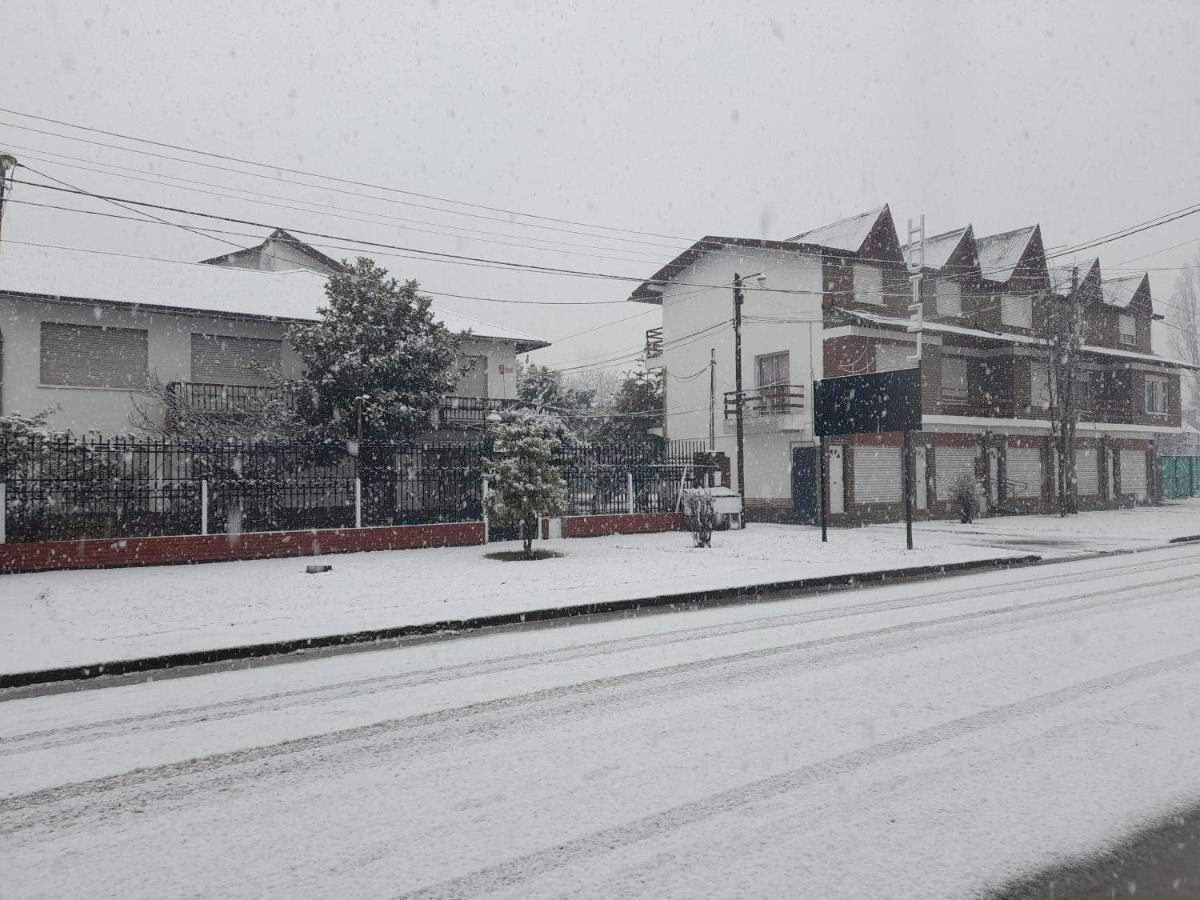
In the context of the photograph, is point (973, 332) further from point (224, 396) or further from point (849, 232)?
point (224, 396)

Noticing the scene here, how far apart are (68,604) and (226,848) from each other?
9.07 m

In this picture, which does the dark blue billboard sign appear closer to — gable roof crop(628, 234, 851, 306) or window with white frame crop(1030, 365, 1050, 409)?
gable roof crop(628, 234, 851, 306)

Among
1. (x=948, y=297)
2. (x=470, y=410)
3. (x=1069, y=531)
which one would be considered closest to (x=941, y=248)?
(x=948, y=297)

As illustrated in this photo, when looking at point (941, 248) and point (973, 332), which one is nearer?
point (973, 332)

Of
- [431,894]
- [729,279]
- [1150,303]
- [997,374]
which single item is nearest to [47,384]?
[729,279]

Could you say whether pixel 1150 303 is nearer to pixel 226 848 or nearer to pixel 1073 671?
pixel 1073 671

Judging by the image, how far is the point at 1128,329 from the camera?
1561 inches

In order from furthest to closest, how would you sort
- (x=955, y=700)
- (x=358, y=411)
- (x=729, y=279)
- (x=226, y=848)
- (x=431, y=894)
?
(x=729, y=279) < (x=358, y=411) < (x=955, y=700) < (x=226, y=848) < (x=431, y=894)

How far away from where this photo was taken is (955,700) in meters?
5.49

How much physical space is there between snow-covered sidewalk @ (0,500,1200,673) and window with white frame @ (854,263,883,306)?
11207mm

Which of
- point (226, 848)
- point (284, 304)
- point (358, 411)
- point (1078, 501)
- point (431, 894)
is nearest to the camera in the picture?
point (431, 894)

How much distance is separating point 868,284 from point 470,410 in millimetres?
14741

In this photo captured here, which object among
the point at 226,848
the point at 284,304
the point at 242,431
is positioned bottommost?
the point at 226,848

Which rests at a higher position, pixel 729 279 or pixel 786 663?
pixel 729 279
